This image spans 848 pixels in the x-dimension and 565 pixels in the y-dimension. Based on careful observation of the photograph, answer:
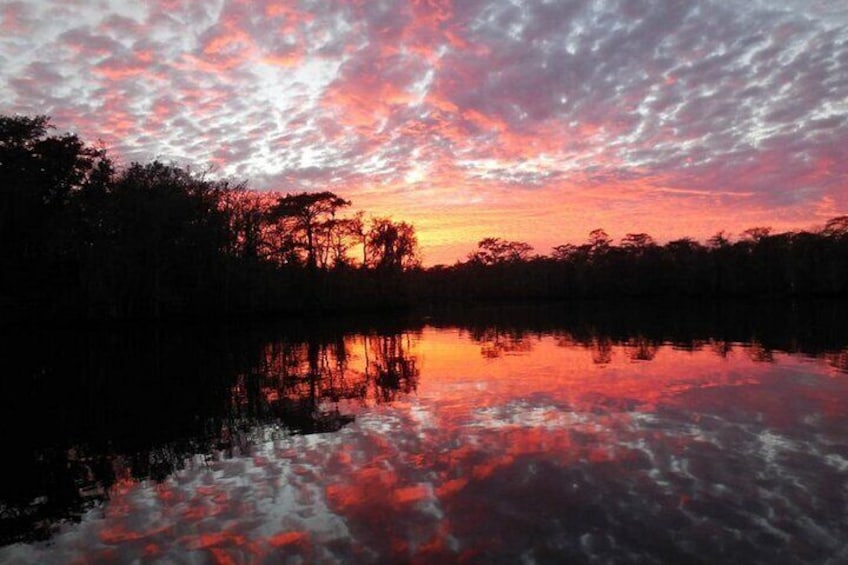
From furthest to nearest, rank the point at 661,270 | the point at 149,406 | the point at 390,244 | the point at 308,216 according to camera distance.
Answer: the point at 661,270, the point at 390,244, the point at 308,216, the point at 149,406

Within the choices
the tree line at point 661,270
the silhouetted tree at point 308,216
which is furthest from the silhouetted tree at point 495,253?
the silhouetted tree at point 308,216

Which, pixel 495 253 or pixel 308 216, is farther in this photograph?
pixel 495 253

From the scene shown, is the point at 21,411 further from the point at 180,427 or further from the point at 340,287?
the point at 340,287

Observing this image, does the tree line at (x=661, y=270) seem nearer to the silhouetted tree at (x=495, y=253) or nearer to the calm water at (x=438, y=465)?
the silhouetted tree at (x=495, y=253)

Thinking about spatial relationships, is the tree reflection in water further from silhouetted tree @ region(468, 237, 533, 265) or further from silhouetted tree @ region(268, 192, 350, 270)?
silhouetted tree @ region(468, 237, 533, 265)

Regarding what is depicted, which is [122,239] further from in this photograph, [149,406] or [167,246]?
[149,406]

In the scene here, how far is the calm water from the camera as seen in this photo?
673 centimetres

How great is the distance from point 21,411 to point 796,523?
18.1 m

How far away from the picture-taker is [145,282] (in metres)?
47.9

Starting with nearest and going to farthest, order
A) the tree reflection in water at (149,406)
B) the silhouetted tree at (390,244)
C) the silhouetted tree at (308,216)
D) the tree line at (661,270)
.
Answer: the tree reflection in water at (149,406) → the silhouetted tree at (308,216) → the silhouetted tree at (390,244) → the tree line at (661,270)

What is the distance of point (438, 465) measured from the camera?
9.75m

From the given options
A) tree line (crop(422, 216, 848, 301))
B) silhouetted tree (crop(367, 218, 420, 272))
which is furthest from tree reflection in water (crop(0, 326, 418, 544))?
tree line (crop(422, 216, 848, 301))

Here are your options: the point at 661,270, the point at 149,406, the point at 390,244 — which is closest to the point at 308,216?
the point at 390,244

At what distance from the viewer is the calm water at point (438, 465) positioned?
22.1 feet
